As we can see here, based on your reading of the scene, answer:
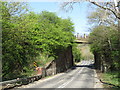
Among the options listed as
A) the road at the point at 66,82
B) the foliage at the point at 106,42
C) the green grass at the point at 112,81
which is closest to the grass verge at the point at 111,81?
the green grass at the point at 112,81

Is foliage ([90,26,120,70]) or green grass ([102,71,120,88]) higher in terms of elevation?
foliage ([90,26,120,70])

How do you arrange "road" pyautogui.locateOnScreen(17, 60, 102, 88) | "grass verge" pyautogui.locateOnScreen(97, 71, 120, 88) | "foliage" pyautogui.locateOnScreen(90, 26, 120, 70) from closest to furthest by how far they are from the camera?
"grass verge" pyautogui.locateOnScreen(97, 71, 120, 88), "road" pyautogui.locateOnScreen(17, 60, 102, 88), "foliage" pyautogui.locateOnScreen(90, 26, 120, 70)

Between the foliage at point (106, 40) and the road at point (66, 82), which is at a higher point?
the foliage at point (106, 40)

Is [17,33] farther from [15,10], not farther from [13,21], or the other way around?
[15,10]

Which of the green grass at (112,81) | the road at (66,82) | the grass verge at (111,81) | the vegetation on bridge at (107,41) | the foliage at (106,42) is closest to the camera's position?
the green grass at (112,81)

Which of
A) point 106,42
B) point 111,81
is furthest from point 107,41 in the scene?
point 111,81

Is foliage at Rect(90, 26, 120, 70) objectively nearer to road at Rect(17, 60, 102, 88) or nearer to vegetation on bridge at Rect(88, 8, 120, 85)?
vegetation on bridge at Rect(88, 8, 120, 85)

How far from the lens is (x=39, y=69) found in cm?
3022

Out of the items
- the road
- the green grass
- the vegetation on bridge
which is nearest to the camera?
the green grass

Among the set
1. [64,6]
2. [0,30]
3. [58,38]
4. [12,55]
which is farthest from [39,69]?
[64,6]

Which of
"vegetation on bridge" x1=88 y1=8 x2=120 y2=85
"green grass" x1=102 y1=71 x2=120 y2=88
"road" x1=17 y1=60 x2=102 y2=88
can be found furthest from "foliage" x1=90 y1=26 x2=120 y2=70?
"road" x1=17 y1=60 x2=102 y2=88

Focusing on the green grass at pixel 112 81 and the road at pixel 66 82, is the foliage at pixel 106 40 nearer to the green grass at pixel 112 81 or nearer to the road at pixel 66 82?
the green grass at pixel 112 81

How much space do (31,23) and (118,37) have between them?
10.2 meters

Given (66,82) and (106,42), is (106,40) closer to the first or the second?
(106,42)
